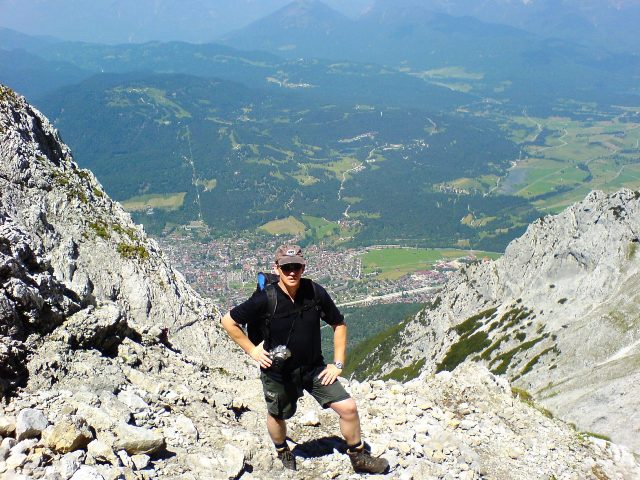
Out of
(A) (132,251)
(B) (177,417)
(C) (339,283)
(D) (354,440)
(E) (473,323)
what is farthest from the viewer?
(C) (339,283)

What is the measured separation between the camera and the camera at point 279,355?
8453mm

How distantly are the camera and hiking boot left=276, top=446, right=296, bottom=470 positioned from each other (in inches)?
75.4

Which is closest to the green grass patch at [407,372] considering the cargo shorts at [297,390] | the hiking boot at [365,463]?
the hiking boot at [365,463]

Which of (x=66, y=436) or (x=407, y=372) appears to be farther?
(x=407, y=372)

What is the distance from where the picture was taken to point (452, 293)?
91625mm

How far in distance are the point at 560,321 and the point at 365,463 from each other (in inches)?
2195

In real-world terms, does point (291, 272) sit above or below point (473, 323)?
above

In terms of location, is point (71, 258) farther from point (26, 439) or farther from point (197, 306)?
point (26, 439)

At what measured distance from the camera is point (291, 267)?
26.9ft

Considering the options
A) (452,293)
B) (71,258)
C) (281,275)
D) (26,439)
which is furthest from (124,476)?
(452,293)

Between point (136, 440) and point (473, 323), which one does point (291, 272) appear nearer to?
point (136, 440)

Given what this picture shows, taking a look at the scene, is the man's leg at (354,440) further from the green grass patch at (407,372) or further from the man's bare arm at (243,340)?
the green grass patch at (407,372)

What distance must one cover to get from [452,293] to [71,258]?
3139 inches

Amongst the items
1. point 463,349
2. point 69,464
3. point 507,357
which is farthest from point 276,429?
point 463,349
